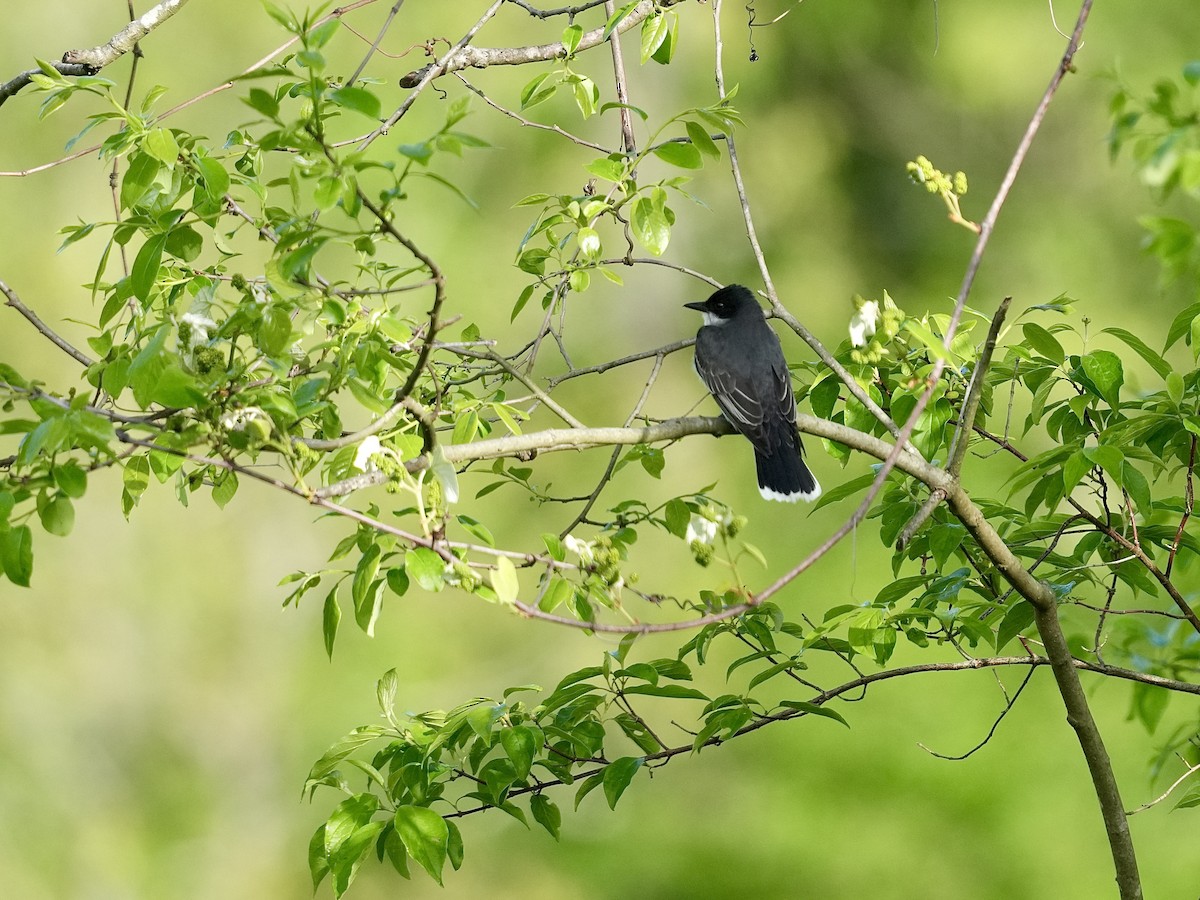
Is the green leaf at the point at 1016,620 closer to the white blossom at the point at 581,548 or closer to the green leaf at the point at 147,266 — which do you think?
the white blossom at the point at 581,548

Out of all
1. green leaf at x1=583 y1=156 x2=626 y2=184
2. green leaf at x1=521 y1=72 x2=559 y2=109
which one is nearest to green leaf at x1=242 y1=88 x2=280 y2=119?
green leaf at x1=583 y1=156 x2=626 y2=184

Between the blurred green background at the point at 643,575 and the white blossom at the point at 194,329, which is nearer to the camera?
the white blossom at the point at 194,329

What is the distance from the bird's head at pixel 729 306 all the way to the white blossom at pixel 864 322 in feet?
8.54

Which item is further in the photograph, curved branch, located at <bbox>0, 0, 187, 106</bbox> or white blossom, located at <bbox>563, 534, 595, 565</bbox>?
curved branch, located at <bbox>0, 0, 187, 106</bbox>

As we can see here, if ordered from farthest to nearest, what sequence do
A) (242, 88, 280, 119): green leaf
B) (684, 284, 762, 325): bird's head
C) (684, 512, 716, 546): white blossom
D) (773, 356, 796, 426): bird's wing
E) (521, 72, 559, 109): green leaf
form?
(684, 284, 762, 325): bird's head → (773, 356, 796, 426): bird's wing → (521, 72, 559, 109): green leaf → (684, 512, 716, 546): white blossom → (242, 88, 280, 119): green leaf

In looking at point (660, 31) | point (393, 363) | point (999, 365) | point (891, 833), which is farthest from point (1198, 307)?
point (891, 833)

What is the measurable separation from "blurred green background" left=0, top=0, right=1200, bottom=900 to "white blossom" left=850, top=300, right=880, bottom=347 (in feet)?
18.2

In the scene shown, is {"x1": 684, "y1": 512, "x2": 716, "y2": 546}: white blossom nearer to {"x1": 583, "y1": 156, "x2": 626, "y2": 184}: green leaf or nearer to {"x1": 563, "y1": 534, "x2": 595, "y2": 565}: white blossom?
{"x1": 563, "y1": 534, "x2": 595, "y2": 565}: white blossom

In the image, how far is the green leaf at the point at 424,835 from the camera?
224 cm

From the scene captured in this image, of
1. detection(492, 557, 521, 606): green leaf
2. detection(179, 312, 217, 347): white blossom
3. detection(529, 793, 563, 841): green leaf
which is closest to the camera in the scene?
detection(492, 557, 521, 606): green leaf

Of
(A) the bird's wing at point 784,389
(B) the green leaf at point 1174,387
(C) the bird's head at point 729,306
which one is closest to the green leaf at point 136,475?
(B) the green leaf at point 1174,387

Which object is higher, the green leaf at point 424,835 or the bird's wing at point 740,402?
the bird's wing at point 740,402

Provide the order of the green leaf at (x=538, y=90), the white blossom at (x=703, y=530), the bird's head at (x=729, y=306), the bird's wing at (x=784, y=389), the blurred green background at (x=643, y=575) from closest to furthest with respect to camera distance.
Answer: the white blossom at (x=703, y=530) < the green leaf at (x=538, y=90) < the bird's wing at (x=784, y=389) < the bird's head at (x=729, y=306) < the blurred green background at (x=643, y=575)

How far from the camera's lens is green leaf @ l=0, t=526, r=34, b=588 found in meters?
1.80
